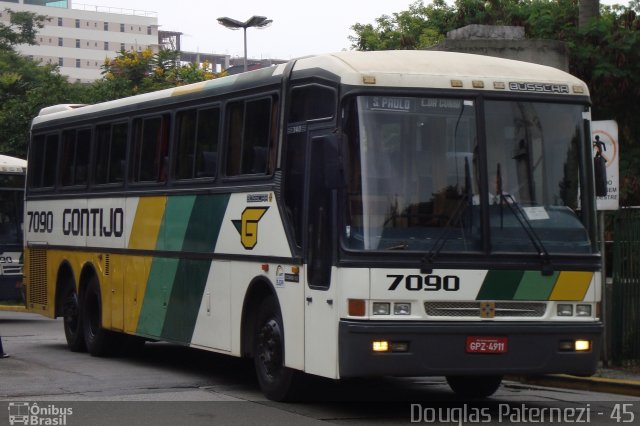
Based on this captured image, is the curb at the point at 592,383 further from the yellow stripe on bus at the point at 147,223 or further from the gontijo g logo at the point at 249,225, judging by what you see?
the yellow stripe on bus at the point at 147,223

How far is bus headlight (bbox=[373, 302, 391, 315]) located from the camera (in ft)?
36.0

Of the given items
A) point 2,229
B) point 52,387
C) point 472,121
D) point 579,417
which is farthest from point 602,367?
point 2,229

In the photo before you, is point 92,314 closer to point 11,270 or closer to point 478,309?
point 478,309

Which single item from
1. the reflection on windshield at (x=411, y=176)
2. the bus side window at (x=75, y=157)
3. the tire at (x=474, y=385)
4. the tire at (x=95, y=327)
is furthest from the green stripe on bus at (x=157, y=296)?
the reflection on windshield at (x=411, y=176)

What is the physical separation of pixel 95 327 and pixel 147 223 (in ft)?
8.25

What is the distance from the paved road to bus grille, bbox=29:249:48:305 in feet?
8.82

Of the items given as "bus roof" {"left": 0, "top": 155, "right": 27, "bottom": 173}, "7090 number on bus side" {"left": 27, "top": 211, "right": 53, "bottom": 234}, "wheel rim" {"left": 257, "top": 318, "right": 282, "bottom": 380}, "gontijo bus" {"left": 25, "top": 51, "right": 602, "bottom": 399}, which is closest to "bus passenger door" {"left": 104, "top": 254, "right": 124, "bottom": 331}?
"7090 number on bus side" {"left": 27, "top": 211, "right": 53, "bottom": 234}

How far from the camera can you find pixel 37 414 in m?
11.4

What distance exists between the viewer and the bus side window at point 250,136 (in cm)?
1287

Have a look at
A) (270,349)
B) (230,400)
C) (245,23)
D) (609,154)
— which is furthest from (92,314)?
(245,23)

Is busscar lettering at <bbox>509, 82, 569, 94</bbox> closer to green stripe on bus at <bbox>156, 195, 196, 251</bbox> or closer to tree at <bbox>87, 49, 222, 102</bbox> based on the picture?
green stripe on bus at <bbox>156, 195, 196, 251</bbox>

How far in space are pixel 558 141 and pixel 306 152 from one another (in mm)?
2307

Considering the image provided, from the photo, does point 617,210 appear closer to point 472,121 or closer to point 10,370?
point 472,121

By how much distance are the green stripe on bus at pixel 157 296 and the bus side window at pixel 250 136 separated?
204cm
